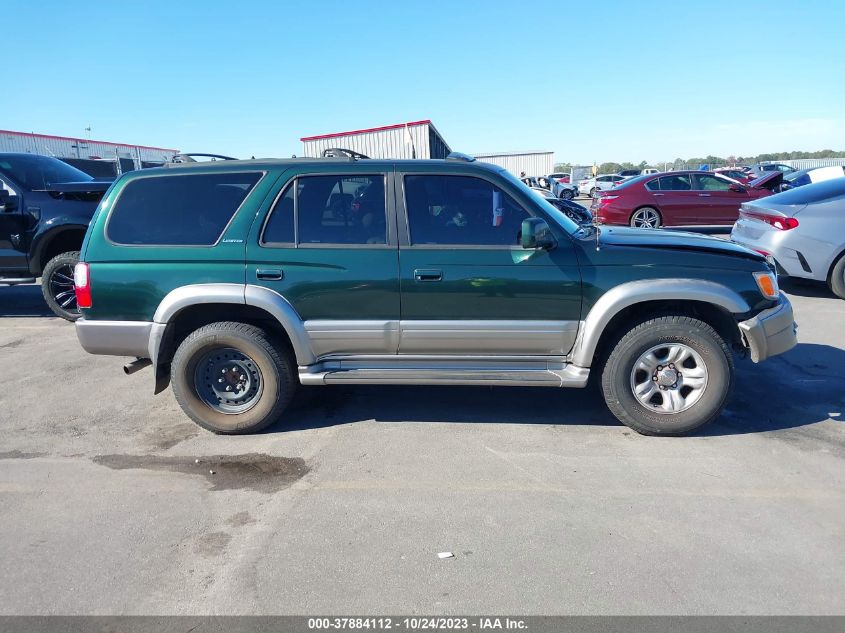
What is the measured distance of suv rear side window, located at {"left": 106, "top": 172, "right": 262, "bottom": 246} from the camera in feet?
14.0

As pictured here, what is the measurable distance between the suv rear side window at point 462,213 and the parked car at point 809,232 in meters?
4.75

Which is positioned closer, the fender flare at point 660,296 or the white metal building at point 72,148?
the fender flare at point 660,296

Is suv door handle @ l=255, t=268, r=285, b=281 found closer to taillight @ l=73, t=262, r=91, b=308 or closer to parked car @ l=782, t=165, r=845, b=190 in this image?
taillight @ l=73, t=262, r=91, b=308

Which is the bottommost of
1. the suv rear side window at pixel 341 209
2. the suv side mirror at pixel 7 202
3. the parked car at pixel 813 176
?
the suv rear side window at pixel 341 209

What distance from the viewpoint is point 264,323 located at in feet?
14.5

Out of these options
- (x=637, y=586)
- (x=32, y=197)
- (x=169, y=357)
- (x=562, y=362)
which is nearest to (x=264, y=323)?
(x=169, y=357)

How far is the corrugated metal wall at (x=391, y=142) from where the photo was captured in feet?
67.8

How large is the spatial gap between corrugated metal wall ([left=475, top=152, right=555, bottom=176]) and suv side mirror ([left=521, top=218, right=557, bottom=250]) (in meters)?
39.7

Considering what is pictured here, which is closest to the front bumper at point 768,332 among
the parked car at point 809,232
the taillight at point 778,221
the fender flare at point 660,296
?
the fender flare at point 660,296

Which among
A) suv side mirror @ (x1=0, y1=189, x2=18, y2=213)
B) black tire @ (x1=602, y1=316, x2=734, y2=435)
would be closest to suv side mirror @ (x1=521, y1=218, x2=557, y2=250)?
black tire @ (x1=602, y1=316, x2=734, y2=435)

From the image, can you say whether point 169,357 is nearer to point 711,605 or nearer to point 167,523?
point 167,523

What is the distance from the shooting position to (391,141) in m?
22.1

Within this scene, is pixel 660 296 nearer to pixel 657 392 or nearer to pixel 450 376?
pixel 657 392

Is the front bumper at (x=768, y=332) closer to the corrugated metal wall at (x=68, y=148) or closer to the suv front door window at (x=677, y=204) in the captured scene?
the suv front door window at (x=677, y=204)
